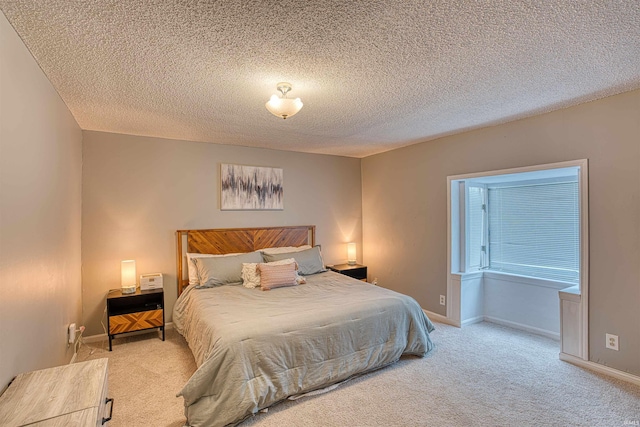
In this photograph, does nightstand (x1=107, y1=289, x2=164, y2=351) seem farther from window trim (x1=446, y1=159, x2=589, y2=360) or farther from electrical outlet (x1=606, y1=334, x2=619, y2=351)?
electrical outlet (x1=606, y1=334, x2=619, y2=351)

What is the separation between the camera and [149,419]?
219 cm

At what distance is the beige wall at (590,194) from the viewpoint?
256 centimetres

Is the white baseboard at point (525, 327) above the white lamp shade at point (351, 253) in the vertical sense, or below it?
below

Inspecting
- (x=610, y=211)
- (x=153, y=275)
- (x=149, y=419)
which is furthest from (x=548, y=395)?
(x=153, y=275)

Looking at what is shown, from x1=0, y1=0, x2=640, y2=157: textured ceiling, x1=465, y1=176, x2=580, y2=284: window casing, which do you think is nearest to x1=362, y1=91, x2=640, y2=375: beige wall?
x1=0, y1=0, x2=640, y2=157: textured ceiling

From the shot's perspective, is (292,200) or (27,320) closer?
(27,320)

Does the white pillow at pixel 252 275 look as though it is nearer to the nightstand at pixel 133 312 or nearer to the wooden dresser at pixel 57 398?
the nightstand at pixel 133 312

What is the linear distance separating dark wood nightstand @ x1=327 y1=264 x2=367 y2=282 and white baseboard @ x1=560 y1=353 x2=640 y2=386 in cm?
259

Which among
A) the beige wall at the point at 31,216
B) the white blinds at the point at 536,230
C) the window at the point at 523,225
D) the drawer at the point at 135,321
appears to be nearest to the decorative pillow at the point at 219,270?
the drawer at the point at 135,321

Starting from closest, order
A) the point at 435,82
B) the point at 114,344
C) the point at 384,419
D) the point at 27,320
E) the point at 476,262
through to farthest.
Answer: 1. the point at 27,320
2. the point at 384,419
3. the point at 435,82
4. the point at 114,344
5. the point at 476,262

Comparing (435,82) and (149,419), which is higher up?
(435,82)

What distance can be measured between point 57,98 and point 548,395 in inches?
177

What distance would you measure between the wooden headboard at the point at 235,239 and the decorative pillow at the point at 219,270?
0.35 metres

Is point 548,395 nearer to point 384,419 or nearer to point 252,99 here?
point 384,419
